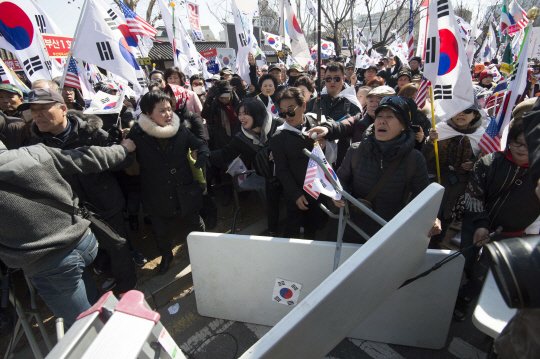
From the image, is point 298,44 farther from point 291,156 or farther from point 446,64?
point 291,156

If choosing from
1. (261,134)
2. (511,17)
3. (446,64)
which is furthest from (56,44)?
(511,17)

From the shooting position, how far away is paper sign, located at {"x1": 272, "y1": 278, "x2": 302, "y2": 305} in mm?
2094

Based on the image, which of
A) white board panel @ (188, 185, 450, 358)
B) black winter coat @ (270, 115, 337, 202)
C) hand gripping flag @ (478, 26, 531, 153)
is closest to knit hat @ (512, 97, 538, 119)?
hand gripping flag @ (478, 26, 531, 153)

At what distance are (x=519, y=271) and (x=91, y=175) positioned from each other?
2807 mm

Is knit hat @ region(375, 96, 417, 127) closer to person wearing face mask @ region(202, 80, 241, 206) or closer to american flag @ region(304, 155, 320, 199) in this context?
american flag @ region(304, 155, 320, 199)

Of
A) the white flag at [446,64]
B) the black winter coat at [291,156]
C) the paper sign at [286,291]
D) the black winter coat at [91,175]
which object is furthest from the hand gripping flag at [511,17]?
the black winter coat at [91,175]

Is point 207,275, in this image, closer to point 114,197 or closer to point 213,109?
point 114,197

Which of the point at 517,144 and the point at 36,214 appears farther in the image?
the point at 517,144

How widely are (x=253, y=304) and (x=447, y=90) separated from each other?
2.72 meters

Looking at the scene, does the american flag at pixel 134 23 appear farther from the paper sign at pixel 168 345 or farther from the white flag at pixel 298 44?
the paper sign at pixel 168 345

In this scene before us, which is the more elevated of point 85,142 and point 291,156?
point 85,142

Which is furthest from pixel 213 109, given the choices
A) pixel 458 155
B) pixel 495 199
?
pixel 495 199

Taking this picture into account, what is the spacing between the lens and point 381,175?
7.08 ft

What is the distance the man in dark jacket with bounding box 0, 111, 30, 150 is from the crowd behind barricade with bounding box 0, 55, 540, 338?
10mm
